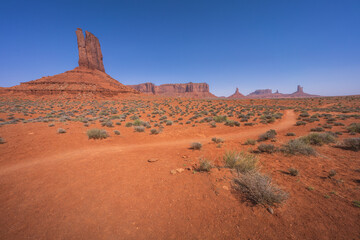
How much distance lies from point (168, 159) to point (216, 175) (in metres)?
2.08

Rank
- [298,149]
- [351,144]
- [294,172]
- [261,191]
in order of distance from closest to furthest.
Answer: [261,191] < [294,172] < [298,149] < [351,144]

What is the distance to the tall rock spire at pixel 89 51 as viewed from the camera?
55.2m

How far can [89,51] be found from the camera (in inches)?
2248

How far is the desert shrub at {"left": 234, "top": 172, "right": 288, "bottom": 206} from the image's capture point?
2666 millimetres

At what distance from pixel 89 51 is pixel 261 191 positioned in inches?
3025

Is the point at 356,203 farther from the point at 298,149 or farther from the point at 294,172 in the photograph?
the point at 298,149

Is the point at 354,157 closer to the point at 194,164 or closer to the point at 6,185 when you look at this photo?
the point at 194,164

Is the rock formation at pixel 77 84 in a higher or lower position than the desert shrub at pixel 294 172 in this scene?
higher

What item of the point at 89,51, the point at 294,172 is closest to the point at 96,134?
the point at 294,172

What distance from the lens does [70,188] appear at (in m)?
3.41

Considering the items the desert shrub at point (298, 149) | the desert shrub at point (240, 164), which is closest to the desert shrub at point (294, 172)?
the desert shrub at point (240, 164)

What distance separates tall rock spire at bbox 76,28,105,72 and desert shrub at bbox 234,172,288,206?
237ft

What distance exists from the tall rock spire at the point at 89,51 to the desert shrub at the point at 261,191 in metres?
72.3

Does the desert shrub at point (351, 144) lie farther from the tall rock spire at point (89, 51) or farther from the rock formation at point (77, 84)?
the tall rock spire at point (89, 51)
